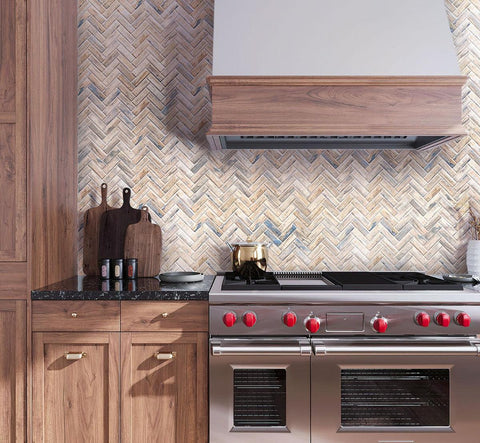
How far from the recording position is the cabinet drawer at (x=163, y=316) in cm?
174

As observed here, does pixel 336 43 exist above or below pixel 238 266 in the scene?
above

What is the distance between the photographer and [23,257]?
1756 millimetres

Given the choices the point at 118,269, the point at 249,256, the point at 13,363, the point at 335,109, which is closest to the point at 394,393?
the point at 249,256

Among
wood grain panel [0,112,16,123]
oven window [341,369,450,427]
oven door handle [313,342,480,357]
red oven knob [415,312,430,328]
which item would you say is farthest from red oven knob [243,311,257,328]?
wood grain panel [0,112,16,123]

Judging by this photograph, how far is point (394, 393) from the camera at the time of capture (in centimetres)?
173

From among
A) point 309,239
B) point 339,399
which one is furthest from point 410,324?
point 309,239

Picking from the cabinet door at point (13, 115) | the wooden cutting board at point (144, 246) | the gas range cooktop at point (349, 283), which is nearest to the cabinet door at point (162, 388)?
the gas range cooktop at point (349, 283)

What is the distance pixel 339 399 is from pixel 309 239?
3.13ft

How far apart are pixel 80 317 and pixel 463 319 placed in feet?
5.41

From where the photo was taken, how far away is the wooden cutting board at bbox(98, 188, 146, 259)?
2.33 metres

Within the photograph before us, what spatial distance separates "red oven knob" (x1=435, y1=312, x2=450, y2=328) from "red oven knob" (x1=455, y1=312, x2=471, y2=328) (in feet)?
0.16

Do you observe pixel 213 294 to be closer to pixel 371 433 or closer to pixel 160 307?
pixel 160 307

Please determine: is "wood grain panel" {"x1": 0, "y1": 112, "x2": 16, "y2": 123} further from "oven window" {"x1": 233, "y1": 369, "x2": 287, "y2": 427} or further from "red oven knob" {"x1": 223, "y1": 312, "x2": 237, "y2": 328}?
"oven window" {"x1": 233, "y1": 369, "x2": 287, "y2": 427}

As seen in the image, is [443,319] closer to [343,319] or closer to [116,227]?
[343,319]
